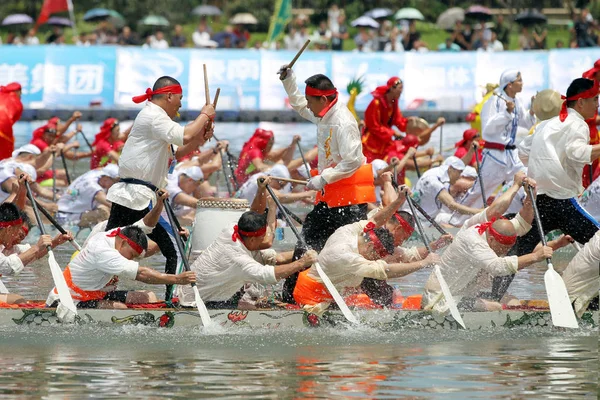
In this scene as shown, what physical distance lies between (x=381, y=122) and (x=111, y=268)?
25.2 ft

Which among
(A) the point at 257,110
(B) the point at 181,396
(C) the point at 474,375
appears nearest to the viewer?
(B) the point at 181,396

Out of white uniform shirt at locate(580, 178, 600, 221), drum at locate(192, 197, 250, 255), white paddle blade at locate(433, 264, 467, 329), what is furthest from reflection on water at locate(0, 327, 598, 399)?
white uniform shirt at locate(580, 178, 600, 221)

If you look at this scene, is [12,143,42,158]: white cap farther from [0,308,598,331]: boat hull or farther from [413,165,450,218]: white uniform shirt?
[0,308,598,331]: boat hull

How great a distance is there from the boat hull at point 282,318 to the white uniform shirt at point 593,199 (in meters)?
3.47

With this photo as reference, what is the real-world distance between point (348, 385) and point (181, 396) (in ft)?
3.14

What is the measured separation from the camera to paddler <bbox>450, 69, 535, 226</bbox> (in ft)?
48.9

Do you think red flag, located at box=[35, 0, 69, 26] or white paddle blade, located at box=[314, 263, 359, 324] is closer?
white paddle blade, located at box=[314, 263, 359, 324]

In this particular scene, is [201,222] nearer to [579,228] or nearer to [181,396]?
[579,228]

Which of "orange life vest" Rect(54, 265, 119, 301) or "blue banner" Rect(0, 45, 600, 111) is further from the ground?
"blue banner" Rect(0, 45, 600, 111)

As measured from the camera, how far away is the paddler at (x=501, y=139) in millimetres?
14898

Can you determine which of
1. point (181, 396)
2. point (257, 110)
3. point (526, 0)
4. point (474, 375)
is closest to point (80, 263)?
point (181, 396)

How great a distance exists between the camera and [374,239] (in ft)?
31.3

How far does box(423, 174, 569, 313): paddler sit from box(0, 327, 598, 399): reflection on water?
409mm

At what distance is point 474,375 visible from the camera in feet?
26.2
